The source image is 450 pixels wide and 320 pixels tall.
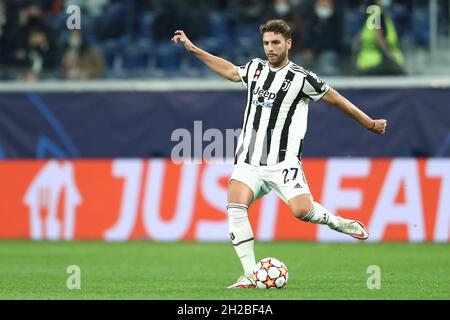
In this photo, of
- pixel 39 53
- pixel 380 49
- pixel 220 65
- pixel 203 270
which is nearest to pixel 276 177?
pixel 220 65

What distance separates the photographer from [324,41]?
18844mm

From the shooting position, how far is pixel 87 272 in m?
12.2

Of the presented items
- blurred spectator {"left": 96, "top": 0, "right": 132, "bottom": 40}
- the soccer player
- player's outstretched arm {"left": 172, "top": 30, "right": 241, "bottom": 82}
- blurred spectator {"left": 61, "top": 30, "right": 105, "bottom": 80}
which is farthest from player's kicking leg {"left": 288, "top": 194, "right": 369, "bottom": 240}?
blurred spectator {"left": 96, "top": 0, "right": 132, "bottom": 40}

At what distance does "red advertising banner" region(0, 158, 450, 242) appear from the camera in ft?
55.1

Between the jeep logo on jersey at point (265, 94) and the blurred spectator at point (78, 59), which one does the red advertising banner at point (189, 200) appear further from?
the jeep logo on jersey at point (265, 94)

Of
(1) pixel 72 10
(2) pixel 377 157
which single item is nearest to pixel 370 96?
(2) pixel 377 157

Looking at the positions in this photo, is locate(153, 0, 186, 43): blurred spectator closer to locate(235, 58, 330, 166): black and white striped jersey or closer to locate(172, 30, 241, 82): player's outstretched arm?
locate(172, 30, 241, 82): player's outstretched arm

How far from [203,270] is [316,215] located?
2349mm

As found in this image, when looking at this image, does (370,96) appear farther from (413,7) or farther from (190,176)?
(190,176)

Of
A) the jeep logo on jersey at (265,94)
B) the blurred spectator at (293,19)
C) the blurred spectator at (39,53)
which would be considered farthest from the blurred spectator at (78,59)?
the jeep logo on jersey at (265,94)

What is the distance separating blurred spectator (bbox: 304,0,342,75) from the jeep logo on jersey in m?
8.44

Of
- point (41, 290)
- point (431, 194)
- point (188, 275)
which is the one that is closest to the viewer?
point (41, 290)

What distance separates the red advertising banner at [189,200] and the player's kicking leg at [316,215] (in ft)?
19.9
